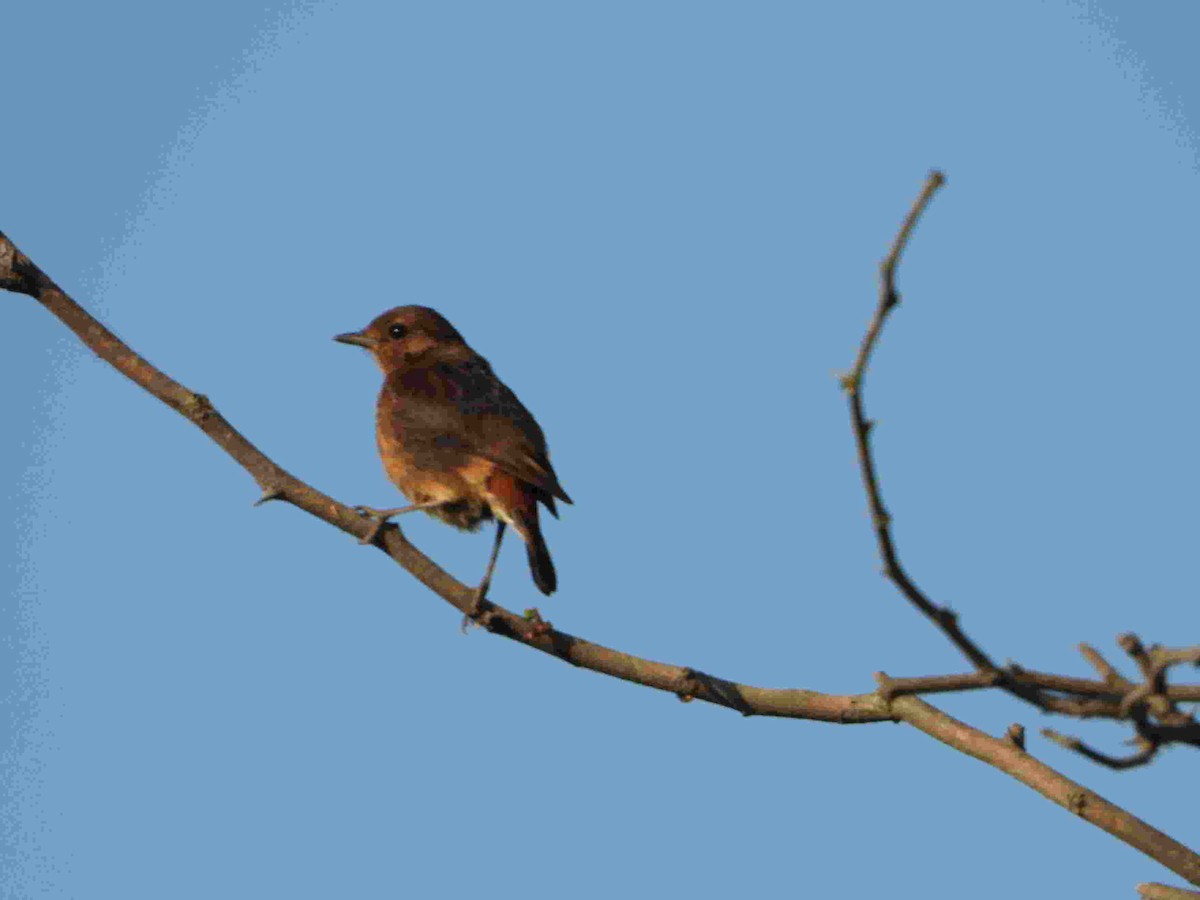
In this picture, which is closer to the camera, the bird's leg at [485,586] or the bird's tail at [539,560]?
the bird's leg at [485,586]

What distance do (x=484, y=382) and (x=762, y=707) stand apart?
134 inches

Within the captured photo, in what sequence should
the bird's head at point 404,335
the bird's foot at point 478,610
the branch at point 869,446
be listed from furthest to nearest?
1. the bird's head at point 404,335
2. the bird's foot at point 478,610
3. the branch at point 869,446

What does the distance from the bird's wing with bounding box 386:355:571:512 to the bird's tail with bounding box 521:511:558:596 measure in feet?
0.50

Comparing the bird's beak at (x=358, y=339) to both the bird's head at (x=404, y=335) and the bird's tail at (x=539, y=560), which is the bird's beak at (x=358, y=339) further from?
the bird's tail at (x=539, y=560)

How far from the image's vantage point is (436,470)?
663 cm

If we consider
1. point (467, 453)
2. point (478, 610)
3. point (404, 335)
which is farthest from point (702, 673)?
point (404, 335)

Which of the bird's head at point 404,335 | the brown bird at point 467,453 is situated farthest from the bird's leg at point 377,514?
the bird's head at point 404,335

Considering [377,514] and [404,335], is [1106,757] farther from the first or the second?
[404,335]

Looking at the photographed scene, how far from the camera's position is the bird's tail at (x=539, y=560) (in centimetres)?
617

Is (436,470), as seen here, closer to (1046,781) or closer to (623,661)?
(623,661)

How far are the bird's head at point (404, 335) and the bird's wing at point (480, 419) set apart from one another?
0.47 meters

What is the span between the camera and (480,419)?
6746 millimetres

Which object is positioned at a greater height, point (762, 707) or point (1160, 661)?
point (762, 707)

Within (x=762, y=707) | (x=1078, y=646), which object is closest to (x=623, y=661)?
(x=762, y=707)
